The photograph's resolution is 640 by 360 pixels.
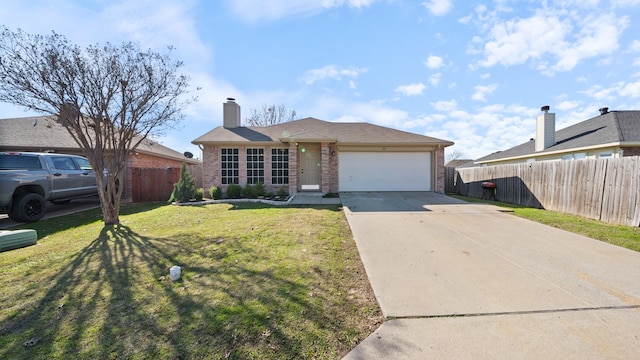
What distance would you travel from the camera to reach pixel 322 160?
1219 cm

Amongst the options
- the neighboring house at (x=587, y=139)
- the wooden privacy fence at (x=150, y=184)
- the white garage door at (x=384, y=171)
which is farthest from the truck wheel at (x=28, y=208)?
the neighboring house at (x=587, y=139)

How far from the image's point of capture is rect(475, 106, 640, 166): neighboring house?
35.6ft

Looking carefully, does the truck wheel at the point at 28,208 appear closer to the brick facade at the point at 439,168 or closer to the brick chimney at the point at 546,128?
the brick facade at the point at 439,168

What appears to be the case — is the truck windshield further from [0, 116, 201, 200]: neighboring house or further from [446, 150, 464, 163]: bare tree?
[446, 150, 464, 163]: bare tree

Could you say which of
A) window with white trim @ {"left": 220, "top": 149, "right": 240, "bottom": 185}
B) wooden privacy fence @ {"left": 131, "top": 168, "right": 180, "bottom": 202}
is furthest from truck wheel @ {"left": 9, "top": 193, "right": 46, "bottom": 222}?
window with white trim @ {"left": 220, "top": 149, "right": 240, "bottom": 185}

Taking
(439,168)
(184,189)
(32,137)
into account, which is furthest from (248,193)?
(32,137)

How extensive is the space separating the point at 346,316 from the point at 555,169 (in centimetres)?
1009

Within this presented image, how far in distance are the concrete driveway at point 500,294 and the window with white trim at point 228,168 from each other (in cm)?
852

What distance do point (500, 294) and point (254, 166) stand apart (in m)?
11.1

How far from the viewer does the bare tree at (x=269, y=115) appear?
93.6 ft

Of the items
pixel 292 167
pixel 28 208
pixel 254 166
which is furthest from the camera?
pixel 254 166

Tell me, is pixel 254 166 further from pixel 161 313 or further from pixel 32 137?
A: pixel 32 137

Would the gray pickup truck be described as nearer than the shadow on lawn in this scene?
No

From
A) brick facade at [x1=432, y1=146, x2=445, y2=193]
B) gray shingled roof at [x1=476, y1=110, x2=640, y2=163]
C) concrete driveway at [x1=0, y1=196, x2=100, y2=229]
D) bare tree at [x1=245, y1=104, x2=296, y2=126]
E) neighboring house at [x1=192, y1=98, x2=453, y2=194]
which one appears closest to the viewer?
concrete driveway at [x1=0, y1=196, x2=100, y2=229]
